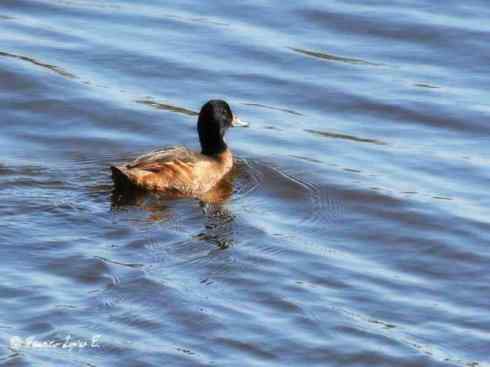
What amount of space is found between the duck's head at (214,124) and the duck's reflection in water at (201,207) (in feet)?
2.03

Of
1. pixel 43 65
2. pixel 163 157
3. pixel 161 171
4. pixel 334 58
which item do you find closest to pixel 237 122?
pixel 163 157

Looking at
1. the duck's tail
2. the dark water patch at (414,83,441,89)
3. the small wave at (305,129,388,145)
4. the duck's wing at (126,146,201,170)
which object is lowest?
the duck's tail

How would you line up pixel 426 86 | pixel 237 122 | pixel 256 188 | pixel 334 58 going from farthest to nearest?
pixel 334 58
pixel 426 86
pixel 237 122
pixel 256 188

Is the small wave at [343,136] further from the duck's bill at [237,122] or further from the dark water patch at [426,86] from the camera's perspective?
the dark water patch at [426,86]

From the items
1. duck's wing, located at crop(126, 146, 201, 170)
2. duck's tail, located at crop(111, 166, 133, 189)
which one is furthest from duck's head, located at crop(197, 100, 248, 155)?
duck's tail, located at crop(111, 166, 133, 189)

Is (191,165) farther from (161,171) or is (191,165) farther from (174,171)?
(161,171)

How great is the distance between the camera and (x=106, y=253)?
10.9 m

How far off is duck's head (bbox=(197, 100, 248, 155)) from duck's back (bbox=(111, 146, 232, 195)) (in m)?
0.22

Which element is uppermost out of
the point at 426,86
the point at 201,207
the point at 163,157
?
the point at 426,86

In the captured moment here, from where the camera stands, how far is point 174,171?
13000 millimetres

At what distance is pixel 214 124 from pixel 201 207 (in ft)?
4.78

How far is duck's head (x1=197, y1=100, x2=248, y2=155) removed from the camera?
13914mm

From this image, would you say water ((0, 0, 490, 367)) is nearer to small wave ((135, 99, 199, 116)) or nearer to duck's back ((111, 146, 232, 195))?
small wave ((135, 99, 199, 116))

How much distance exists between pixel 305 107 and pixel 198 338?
241 inches
